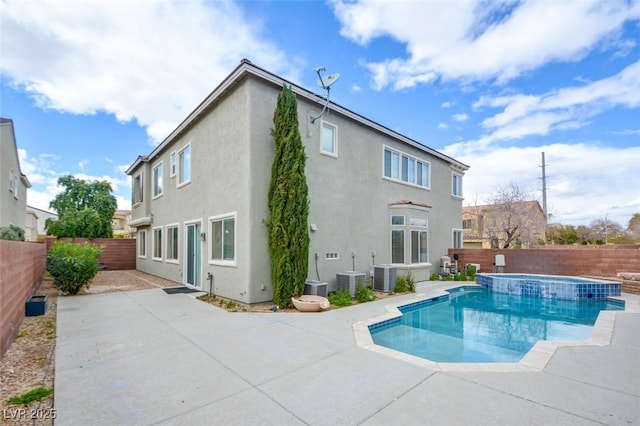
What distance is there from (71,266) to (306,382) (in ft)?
34.1

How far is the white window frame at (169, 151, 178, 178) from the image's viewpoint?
582 inches

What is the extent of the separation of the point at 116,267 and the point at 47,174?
1510cm

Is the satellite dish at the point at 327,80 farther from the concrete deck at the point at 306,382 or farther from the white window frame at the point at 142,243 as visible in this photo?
the white window frame at the point at 142,243

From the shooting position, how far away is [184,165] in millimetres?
14023

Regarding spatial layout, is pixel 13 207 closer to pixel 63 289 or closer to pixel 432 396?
pixel 63 289

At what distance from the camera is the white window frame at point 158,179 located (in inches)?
659

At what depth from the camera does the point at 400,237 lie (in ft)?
47.6

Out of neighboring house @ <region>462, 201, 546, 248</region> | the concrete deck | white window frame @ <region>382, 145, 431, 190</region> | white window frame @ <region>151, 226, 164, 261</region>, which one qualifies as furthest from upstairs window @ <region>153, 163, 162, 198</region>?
neighboring house @ <region>462, 201, 546, 248</region>

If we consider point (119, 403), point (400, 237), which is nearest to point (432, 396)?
point (119, 403)

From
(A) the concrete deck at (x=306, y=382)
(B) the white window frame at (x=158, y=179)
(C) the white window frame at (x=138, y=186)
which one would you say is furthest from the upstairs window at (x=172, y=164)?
(A) the concrete deck at (x=306, y=382)

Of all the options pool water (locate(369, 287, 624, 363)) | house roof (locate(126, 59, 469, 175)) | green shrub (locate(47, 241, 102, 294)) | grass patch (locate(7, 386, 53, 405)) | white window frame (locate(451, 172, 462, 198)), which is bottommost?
pool water (locate(369, 287, 624, 363))

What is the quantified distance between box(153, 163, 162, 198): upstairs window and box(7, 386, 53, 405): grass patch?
13979 millimetres

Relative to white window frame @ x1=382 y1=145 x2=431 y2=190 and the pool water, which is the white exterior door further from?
white window frame @ x1=382 y1=145 x2=431 y2=190

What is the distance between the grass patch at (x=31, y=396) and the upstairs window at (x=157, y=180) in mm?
13979
